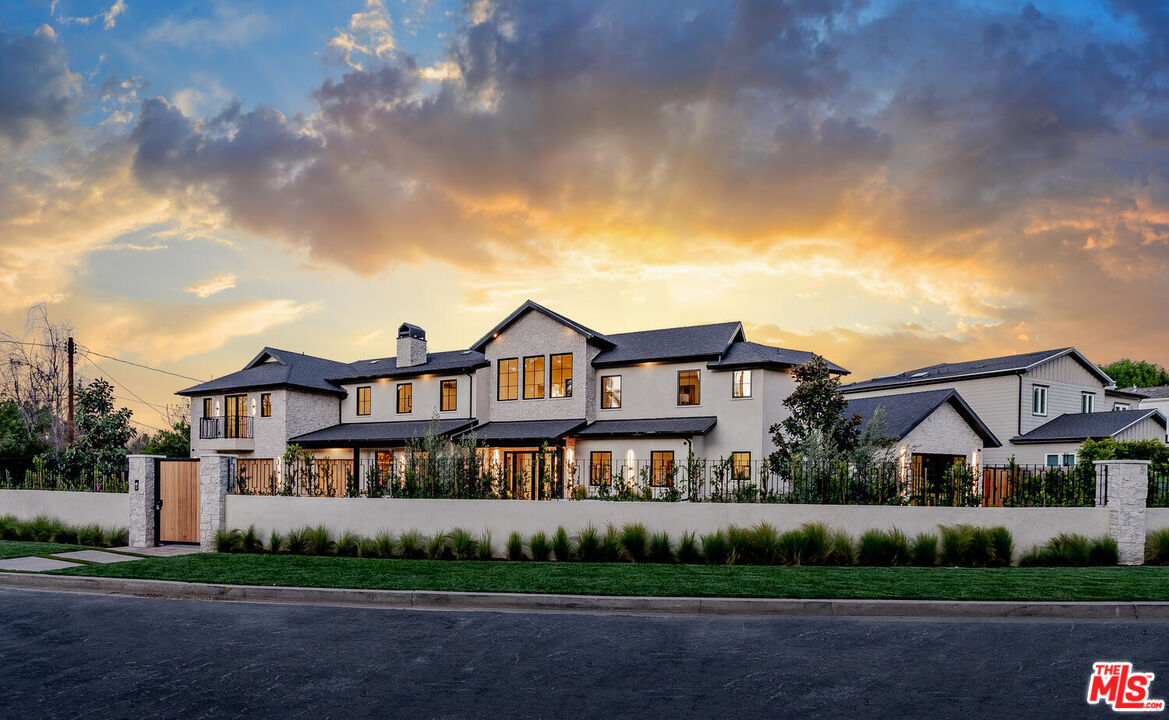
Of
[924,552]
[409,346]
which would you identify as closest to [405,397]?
[409,346]

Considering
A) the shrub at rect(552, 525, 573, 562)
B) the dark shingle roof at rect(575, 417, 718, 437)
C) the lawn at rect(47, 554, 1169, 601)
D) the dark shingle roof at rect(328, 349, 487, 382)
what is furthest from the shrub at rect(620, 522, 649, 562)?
the dark shingle roof at rect(328, 349, 487, 382)

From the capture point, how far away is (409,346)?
1491 inches

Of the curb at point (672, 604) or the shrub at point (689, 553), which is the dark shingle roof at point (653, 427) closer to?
the shrub at point (689, 553)

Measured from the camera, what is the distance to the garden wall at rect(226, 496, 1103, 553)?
49.8 ft

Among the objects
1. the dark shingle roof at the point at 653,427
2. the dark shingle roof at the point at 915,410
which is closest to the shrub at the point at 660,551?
the dark shingle roof at the point at 653,427

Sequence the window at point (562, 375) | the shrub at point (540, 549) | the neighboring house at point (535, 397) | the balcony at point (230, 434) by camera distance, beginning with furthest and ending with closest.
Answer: the balcony at point (230, 434)
the window at point (562, 375)
the neighboring house at point (535, 397)
the shrub at point (540, 549)

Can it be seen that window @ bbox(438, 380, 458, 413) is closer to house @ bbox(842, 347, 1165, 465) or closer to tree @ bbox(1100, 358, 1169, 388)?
house @ bbox(842, 347, 1165, 465)

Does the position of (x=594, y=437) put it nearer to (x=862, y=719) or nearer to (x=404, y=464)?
(x=404, y=464)

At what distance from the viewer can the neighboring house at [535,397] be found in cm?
2991

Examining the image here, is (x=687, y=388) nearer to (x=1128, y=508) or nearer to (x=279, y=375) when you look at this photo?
(x=1128, y=508)

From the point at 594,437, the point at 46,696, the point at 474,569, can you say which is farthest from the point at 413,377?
the point at 46,696

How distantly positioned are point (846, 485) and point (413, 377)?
82.4ft

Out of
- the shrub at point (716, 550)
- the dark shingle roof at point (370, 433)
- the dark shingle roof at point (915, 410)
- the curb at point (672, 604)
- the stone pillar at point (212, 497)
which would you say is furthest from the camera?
the dark shingle roof at point (370, 433)

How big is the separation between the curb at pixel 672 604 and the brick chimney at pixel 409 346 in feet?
85.0
